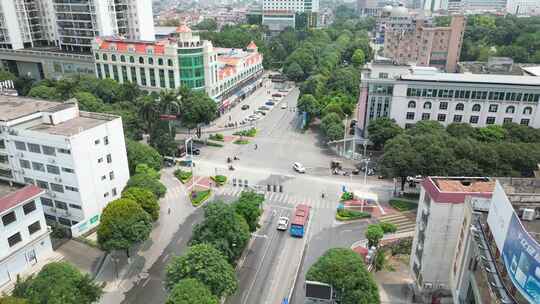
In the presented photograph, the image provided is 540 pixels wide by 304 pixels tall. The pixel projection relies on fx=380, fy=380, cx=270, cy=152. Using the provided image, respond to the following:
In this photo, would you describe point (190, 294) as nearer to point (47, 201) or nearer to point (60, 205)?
point (60, 205)

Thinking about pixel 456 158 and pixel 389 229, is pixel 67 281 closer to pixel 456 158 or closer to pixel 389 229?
pixel 389 229

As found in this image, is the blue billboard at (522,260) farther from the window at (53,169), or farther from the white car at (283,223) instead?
the window at (53,169)

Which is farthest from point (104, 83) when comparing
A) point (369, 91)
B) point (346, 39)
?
point (346, 39)

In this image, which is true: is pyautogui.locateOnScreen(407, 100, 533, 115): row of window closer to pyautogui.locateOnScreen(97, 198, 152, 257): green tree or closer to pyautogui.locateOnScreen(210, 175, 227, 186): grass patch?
pyautogui.locateOnScreen(210, 175, 227, 186): grass patch

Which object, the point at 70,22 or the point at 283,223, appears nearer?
the point at 283,223

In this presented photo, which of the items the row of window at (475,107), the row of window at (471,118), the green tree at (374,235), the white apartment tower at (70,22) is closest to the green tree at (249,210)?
the green tree at (374,235)

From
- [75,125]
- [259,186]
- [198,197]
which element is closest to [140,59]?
[75,125]
